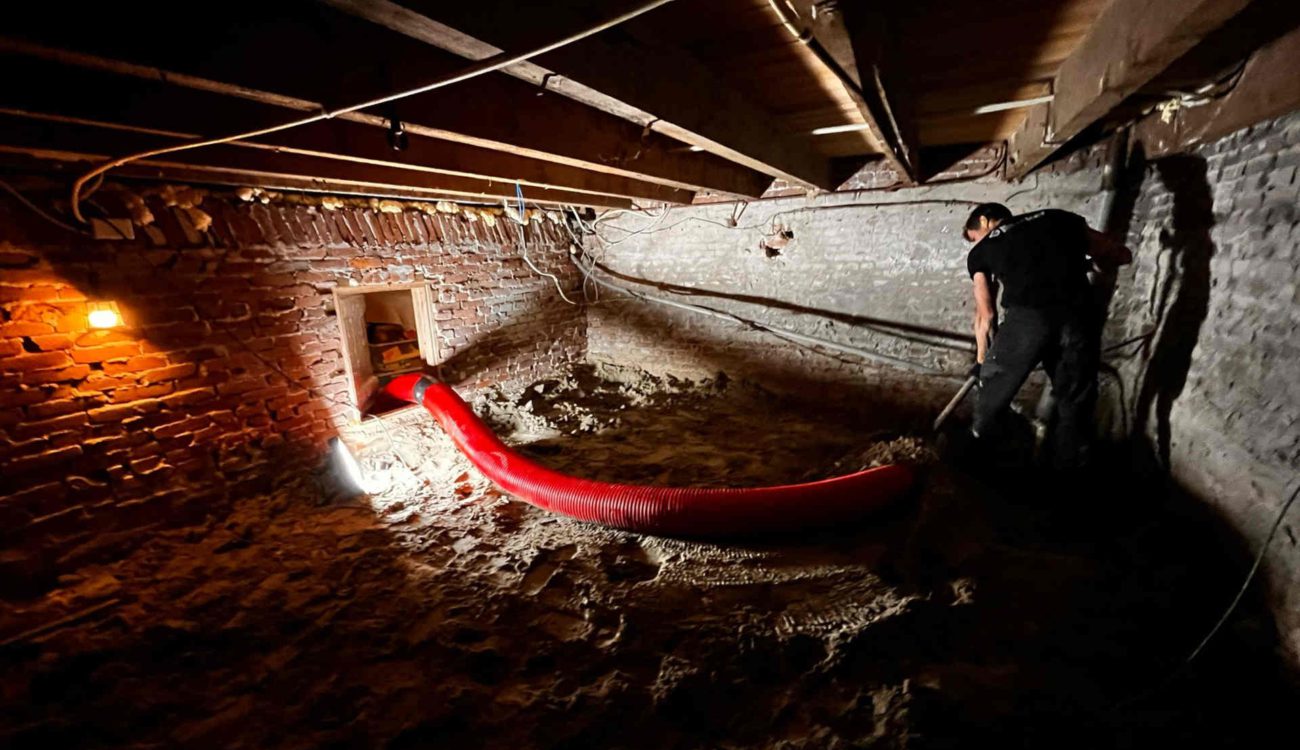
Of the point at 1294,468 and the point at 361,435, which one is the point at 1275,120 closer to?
the point at 1294,468

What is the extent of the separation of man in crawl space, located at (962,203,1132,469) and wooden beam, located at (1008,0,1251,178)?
0.53m

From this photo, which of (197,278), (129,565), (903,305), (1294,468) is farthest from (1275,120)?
(129,565)

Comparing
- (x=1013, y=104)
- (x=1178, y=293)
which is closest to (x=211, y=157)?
(x=1013, y=104)

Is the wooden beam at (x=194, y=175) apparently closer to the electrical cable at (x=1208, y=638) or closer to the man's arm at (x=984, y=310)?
the man's arm at (x=984, y=310)

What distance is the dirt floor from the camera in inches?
57.8

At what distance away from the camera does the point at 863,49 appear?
1253 millimetres

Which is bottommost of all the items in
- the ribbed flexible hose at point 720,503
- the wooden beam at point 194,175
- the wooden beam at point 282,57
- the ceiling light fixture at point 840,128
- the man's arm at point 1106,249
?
the ribbed flexible hose at point 720,503

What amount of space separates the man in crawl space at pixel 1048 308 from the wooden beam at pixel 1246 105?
485 millimetres

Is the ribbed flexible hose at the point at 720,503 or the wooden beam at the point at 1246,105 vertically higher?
the wooden beam at the point at 1246,105

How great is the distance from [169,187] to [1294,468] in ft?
17.1

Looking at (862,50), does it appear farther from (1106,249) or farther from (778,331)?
(778,331)

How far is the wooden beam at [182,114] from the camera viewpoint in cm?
134

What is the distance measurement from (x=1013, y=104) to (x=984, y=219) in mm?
691

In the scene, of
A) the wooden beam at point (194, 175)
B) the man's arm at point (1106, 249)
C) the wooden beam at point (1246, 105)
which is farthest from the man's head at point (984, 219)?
the wooden beam at point (194, 175)
